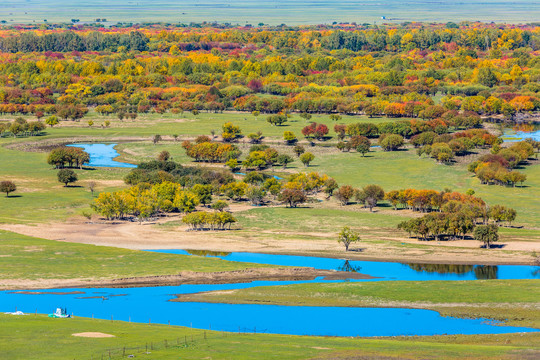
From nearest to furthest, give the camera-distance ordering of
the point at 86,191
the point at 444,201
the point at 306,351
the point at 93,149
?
the point at 306,351, the point at 444,201, the point at 86,191, the point at 93,149

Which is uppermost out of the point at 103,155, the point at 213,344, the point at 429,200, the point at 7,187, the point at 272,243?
the point at 213,344

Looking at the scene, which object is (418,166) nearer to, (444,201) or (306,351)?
(444,201)

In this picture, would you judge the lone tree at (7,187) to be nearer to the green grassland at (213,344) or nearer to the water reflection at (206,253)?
the water reflection at (206,253)

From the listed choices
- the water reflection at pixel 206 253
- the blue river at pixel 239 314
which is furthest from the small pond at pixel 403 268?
the blue river at pixel 239 314

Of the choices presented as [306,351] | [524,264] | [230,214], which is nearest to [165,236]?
[230,214]

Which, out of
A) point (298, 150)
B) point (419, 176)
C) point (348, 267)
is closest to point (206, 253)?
point (348, 267)

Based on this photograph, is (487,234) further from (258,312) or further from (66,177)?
(66,177)
